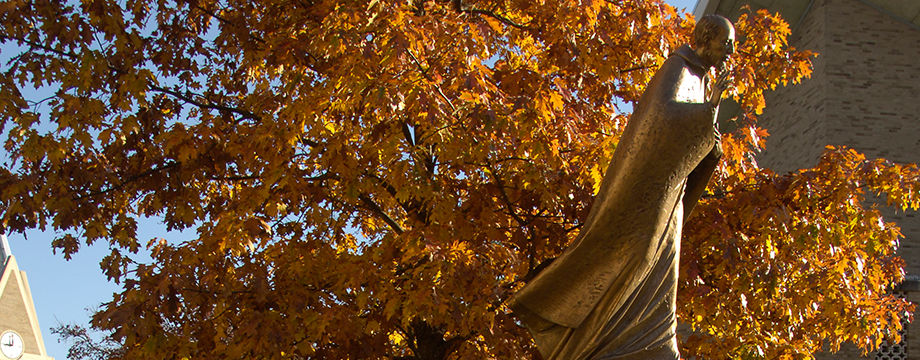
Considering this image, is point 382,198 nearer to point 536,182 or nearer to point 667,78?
point 536,182

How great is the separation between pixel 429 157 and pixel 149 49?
2.84 metres

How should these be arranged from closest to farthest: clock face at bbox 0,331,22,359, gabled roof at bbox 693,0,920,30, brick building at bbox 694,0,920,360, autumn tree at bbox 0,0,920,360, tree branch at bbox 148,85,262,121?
autumn tree at bbox 0,0,920,360 → tree branch at bbox 148,85,262,121 → brick building at bbox 694,0,920,360 → gabled roof at bbox 693,0,920,30 → clock face at bbox 0,331,22,359

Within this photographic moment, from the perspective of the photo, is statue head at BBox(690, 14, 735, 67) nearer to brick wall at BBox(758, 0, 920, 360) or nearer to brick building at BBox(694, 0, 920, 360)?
brick wall at BBox(758, 0, 920, 360)

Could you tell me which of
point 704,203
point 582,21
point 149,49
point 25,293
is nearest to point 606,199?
point 582,21

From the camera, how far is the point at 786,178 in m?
6.95

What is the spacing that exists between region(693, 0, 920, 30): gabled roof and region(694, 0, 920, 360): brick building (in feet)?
0.08

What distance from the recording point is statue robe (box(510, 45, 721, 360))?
241 cm

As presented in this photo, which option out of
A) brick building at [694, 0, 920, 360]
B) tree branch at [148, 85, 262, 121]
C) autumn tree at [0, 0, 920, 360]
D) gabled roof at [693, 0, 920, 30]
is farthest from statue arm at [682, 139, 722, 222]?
gabled roof at [693, 0, 920, 30]

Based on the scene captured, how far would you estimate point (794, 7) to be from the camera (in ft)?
57.7

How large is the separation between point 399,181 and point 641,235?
3193mm

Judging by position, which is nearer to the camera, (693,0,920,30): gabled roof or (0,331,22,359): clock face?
(693,0,920,30): gabled roof

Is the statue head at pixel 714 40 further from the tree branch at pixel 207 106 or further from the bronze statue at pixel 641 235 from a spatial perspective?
the tree branch at pixel 207 106

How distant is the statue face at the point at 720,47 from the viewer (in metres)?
2.63

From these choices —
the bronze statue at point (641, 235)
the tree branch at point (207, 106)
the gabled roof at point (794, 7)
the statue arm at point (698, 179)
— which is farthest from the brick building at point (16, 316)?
the statue arm at point (698, 179)
